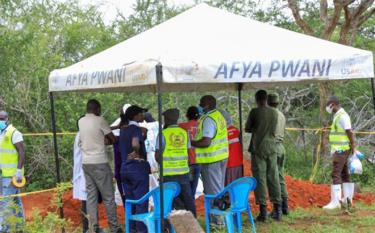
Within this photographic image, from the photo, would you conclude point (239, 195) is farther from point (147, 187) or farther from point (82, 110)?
point (82, 110)

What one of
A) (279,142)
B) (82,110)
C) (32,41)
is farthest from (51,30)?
(279,142)

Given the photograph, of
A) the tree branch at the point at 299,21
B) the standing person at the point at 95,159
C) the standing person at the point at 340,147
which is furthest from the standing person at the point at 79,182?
the tree branch at the point at 299,21

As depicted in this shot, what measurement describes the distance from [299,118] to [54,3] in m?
7.45

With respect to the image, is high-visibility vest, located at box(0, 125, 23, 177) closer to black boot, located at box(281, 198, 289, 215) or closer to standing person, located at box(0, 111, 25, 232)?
standing person, located at box(0, 111, 25, 232)

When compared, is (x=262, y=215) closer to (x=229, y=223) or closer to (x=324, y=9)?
(x=229, y=223)

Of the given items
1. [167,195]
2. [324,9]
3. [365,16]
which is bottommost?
[167,195]

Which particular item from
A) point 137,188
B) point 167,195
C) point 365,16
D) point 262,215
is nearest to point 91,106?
point 137,188

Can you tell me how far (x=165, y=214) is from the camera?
736cm

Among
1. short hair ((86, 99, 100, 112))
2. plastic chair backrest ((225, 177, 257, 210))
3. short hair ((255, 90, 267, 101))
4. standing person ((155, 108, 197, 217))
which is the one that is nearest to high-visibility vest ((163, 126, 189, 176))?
standing person ((155, 108, 197, 217))

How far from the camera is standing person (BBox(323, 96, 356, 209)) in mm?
9906

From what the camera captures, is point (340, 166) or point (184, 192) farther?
point (340, 166)

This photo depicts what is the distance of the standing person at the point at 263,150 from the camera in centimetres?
910

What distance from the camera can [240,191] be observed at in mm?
7516

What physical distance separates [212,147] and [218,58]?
1.72 meters
